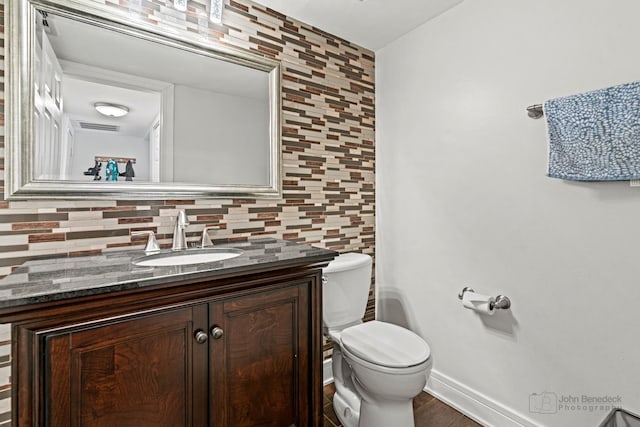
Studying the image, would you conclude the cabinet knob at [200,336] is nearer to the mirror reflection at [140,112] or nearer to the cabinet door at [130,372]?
the cabinet door at [130,372]

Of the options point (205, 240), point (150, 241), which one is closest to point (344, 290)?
point (205, 240)

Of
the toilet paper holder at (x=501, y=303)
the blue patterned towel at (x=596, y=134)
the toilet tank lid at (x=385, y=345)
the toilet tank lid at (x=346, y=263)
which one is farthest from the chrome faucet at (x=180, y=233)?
the blue patterned towel at (x=596, y=134)

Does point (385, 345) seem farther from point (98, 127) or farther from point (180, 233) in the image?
point (98, 127)

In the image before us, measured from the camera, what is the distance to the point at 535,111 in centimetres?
138

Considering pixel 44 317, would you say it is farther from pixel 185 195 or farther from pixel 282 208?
pixel 282 208

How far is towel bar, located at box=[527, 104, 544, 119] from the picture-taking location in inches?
53.9

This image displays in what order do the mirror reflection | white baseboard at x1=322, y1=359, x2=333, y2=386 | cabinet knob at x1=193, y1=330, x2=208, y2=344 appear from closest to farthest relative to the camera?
1. cabinet knob at x1=193, y1=330, x2=208, y2=344
2. the mirror reflection
3. white baseboard at x1=322, y1=359, x2=333, y2=386

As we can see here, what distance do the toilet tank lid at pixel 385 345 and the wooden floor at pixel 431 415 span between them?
0.52 meters

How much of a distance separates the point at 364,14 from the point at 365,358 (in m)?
1.89

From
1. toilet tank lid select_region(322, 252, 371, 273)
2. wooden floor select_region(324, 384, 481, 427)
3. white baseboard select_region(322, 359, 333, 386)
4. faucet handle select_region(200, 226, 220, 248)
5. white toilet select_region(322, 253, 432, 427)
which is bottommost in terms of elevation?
wooden floor select_region(324, 384, 481, 427)

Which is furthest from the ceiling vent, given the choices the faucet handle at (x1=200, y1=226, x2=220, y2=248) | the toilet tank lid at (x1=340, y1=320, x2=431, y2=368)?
the toilet tank lid at (x1=340, y1=320, x2=431, y2=368)

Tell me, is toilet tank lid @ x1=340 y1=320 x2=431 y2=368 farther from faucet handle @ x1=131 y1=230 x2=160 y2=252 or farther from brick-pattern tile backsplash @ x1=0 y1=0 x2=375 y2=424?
faucet handle @ x1=131 y1=230 x2=160 y2=252

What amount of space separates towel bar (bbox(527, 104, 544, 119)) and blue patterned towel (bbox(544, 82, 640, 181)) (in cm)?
5

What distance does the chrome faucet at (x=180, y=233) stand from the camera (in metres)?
1.41
